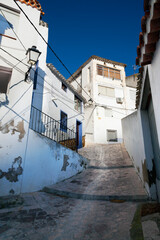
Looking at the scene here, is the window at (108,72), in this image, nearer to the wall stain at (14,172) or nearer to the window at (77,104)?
the window at (77,104)

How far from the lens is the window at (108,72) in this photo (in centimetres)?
2051

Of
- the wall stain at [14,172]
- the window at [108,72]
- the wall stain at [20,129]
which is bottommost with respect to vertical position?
the wall stain at [14,172]

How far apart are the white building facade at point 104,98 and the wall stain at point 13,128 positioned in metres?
12.8

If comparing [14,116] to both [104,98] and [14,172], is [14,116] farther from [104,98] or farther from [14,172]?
[104,98]

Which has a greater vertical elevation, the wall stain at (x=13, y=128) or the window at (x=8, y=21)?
the window at (x=8, y=21)

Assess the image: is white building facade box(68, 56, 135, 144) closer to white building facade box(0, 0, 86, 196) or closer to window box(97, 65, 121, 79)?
window box(97, 65, 121, 79)

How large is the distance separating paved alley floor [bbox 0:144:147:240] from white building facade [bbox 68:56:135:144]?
1282cm

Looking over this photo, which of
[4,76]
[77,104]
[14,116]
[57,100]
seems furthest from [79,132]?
[14,116]

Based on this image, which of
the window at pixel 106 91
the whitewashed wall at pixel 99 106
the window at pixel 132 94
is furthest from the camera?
the window at pixel 132 94

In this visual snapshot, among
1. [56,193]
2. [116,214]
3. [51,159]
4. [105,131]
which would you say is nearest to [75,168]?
[51,159]

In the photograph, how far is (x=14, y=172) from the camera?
15.1ft

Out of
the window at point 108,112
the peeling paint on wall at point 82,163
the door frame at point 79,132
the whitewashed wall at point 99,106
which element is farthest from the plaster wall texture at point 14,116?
the window at point 108,112

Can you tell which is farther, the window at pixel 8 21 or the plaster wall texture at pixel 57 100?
the plaster wall texture at pixel 57 100

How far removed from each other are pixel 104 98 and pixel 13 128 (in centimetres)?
1586
